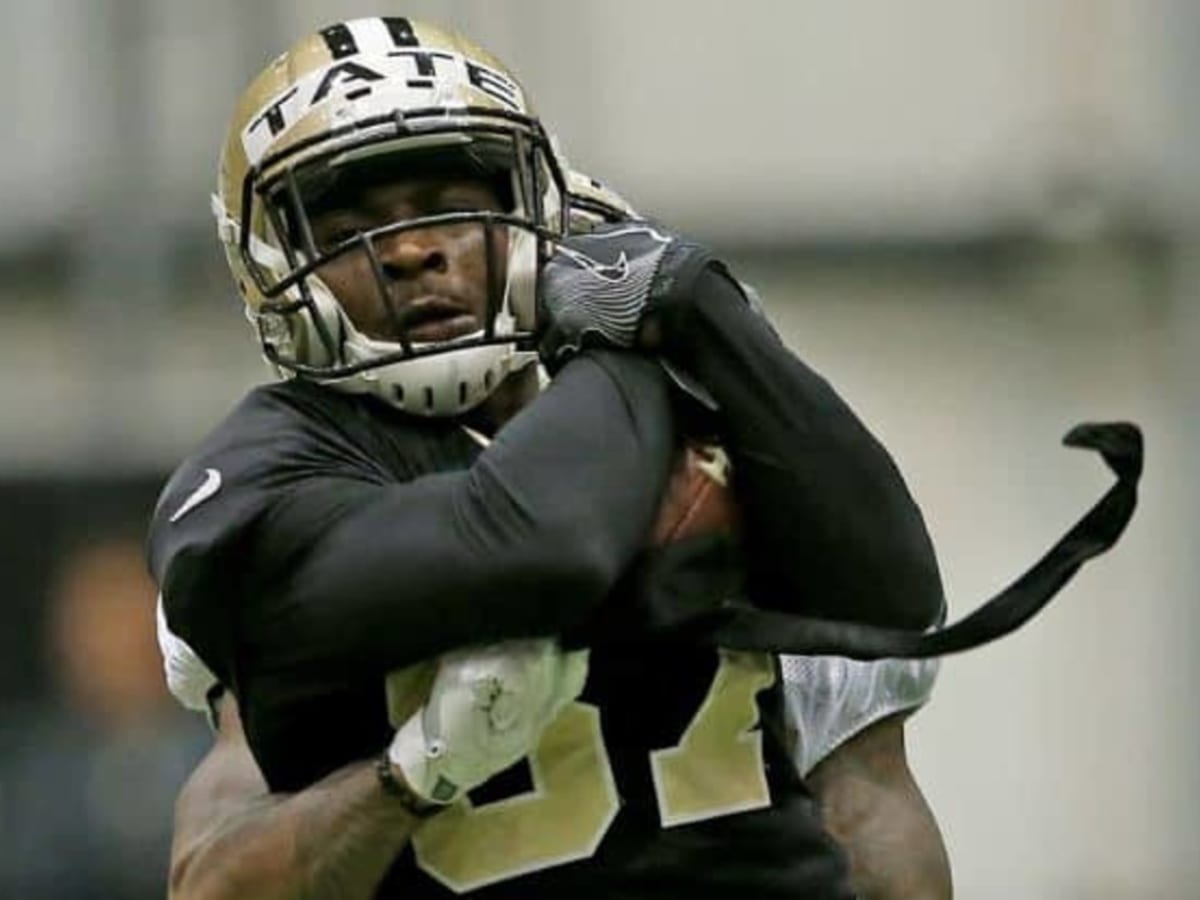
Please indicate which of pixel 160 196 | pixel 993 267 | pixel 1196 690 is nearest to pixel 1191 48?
pixel 993 267

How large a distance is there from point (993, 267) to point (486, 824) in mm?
3728

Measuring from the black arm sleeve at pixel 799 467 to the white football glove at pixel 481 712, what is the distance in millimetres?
130

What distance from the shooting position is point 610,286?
2438 mm

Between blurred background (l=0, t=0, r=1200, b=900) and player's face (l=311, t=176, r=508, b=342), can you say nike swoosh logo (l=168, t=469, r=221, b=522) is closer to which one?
player's face (l=311, t=176, r=508, b=342)

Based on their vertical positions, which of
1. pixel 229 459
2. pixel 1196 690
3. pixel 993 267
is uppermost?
pixel 229 459

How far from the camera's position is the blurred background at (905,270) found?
18.9 ft

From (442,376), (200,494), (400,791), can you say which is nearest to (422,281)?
(442,376)

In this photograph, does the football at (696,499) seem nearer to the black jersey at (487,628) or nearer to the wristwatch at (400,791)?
the black jersey at (487,628)

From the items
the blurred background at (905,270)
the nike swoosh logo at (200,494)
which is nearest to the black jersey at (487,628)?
the nike swoosh logo at (200,494)

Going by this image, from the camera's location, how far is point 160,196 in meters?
5.67

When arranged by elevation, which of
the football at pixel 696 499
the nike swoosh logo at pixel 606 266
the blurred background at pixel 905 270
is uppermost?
the nike swoosh logo at pixel 606 266

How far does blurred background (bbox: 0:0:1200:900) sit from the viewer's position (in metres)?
5.75

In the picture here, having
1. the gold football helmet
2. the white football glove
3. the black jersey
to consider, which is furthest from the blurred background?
the white football glove

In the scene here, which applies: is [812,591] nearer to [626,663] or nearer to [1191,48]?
[626,663]
